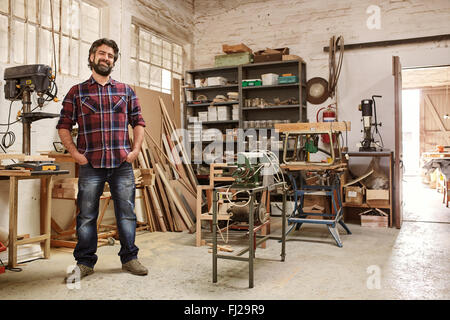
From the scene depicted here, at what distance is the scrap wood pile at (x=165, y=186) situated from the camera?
4.62 m

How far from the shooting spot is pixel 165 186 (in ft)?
15.7

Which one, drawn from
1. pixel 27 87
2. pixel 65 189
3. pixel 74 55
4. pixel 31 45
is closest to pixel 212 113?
pixel 74 55

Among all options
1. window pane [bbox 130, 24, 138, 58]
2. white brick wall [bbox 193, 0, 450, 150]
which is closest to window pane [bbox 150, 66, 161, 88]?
window pane [bbox 130, 24, 138, 58]

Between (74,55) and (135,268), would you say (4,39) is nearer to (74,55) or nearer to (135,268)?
(74,55)

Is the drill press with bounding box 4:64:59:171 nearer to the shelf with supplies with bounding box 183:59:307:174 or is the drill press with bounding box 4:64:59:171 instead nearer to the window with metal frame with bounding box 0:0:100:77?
the window with metal frame with bounding box 0:0:100:77

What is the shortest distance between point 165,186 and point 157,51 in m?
2.40

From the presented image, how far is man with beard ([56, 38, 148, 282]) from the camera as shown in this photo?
277 cm

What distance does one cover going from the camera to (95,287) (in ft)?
8.61

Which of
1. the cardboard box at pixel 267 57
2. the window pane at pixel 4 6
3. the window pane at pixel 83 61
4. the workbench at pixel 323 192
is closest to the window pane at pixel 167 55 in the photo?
the cardboard box at pixel 267 57

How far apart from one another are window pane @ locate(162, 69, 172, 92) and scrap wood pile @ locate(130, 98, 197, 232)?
45.5 inches

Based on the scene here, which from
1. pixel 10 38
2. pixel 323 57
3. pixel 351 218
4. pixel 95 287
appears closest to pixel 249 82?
pixel 323 57
